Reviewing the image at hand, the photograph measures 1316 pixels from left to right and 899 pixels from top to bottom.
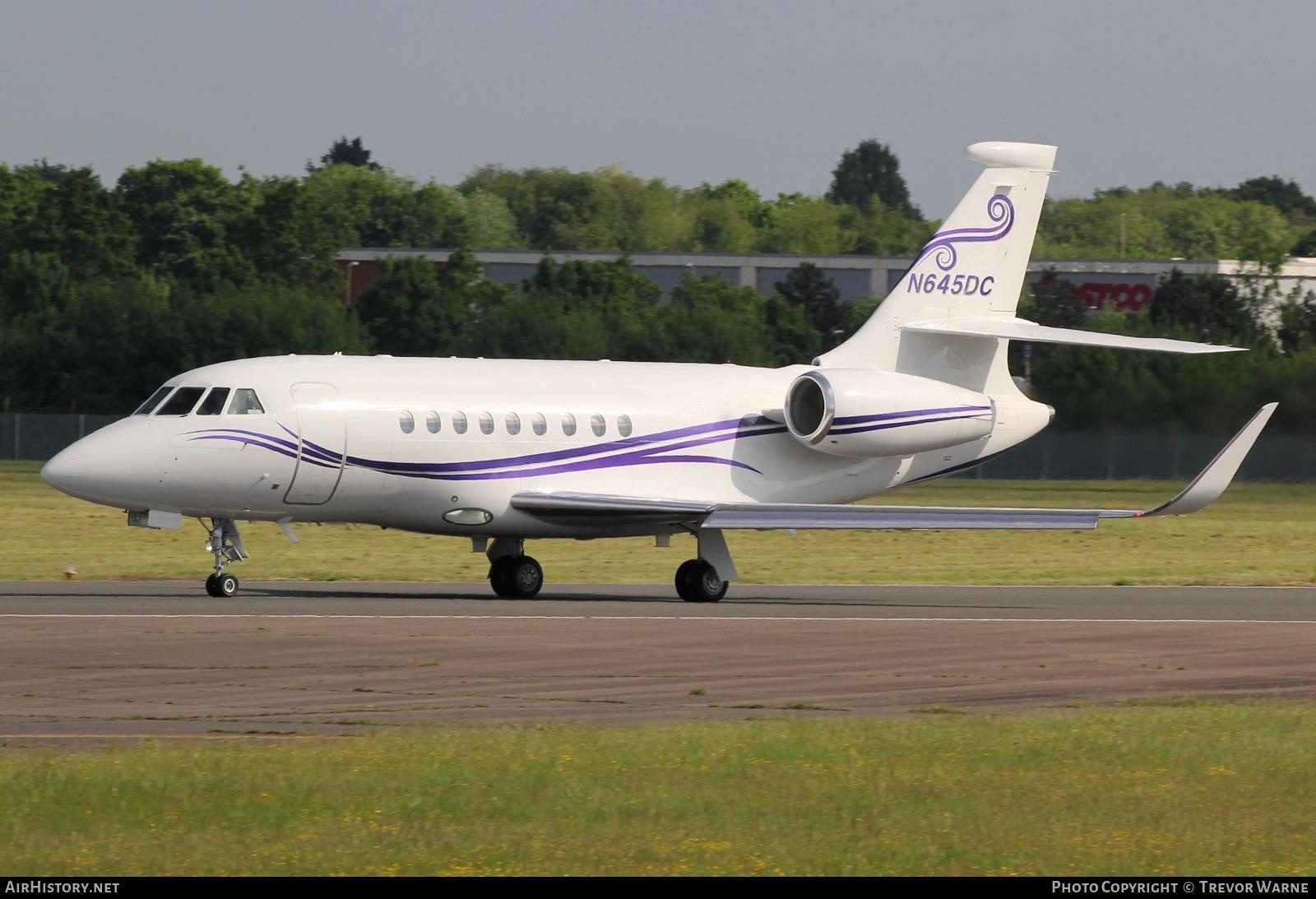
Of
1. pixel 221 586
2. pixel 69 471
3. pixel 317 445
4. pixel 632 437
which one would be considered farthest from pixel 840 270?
pixel 69 471

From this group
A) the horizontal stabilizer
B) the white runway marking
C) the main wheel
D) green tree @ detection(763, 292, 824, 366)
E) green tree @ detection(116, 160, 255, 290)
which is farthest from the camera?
green tree @ detection(116, 160, 255, 290)

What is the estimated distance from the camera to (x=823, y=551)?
4019cm

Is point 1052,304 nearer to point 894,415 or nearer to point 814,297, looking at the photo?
point 814,297

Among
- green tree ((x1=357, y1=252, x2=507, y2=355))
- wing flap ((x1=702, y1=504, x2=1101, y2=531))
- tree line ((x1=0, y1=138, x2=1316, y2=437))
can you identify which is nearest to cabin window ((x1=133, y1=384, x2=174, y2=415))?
wing flap ((x1=702, y1=504, x2=1101, y2=531))

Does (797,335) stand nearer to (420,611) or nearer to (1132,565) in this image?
(1132,565)

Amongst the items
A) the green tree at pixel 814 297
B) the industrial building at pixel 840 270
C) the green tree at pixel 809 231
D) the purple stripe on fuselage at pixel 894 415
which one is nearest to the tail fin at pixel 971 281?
the purple stripe on fuselage at pixel 894 415

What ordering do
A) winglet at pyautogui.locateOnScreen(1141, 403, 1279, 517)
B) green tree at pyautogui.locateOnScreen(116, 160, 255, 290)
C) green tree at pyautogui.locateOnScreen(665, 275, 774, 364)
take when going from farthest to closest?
1. green tree at pyautogui.locateOnScreen(116, 160, 255, 290)
2. green tree at pyautogui.locateOnScreen(665, 275, 774, 364)
3. winglet at pyautogui.locateOnScreen(1141, 403, 1279, 517)

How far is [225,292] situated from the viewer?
65.8 m

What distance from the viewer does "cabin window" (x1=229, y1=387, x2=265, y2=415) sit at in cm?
2503

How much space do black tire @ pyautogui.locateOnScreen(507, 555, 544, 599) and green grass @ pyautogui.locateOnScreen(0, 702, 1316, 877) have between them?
13258 millimetres

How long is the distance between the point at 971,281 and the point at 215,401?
38.8 feet

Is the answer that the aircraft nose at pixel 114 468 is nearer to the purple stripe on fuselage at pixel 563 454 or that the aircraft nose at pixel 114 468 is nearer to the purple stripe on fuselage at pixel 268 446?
the purple stripe on fuselage at pixel 268 446

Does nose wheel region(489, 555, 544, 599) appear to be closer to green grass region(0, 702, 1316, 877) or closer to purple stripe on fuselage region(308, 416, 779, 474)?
purple stripe on fuselage region(308, 416, 779, 474)
